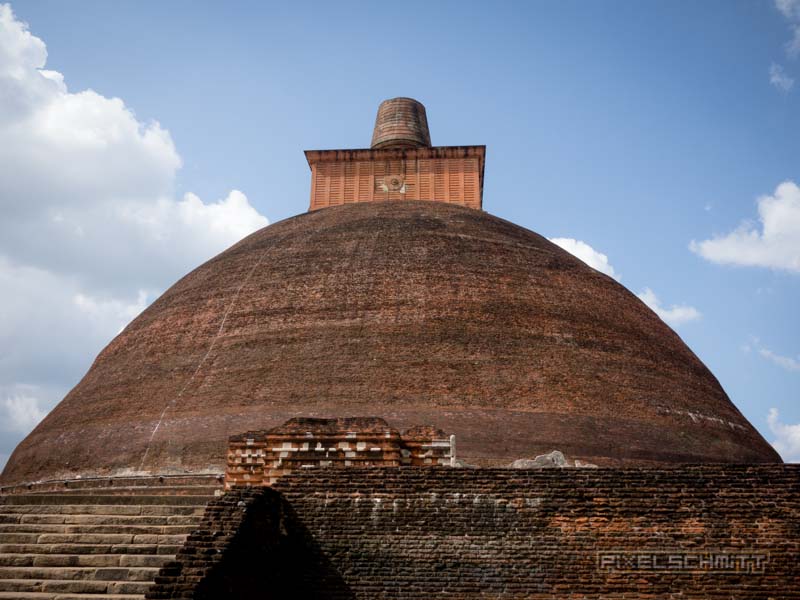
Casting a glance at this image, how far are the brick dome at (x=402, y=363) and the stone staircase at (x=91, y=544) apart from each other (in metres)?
3.30

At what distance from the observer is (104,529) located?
9.10 meters

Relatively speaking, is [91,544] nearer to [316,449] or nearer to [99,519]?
[99,519]

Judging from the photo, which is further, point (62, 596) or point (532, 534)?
point (532, 534)

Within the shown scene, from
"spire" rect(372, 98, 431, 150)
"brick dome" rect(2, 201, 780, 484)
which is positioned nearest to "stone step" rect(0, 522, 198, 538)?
"brick dome" rect(2, 201, 780, 484)

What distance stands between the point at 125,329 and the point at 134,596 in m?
10.7

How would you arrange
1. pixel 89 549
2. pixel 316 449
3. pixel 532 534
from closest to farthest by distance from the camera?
pixel 532 534, pixel 89 549, pixel 316 449

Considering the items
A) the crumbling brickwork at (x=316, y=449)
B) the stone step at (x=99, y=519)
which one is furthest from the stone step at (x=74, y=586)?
the crumbling brickwork at (x=316, y=449)

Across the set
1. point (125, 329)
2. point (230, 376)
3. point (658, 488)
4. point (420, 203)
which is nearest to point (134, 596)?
point (658, 488)

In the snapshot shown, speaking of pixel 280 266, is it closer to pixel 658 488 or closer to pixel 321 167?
pixel 321 167

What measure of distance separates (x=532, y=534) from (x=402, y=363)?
5.79m

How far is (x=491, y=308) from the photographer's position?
49.0ft

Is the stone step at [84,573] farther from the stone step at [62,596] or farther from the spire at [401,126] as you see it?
the spire at [401,126]

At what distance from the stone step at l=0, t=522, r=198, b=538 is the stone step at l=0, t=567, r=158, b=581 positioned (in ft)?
2.66

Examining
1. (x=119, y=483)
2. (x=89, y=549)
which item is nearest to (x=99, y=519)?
(x=89, y=549)
